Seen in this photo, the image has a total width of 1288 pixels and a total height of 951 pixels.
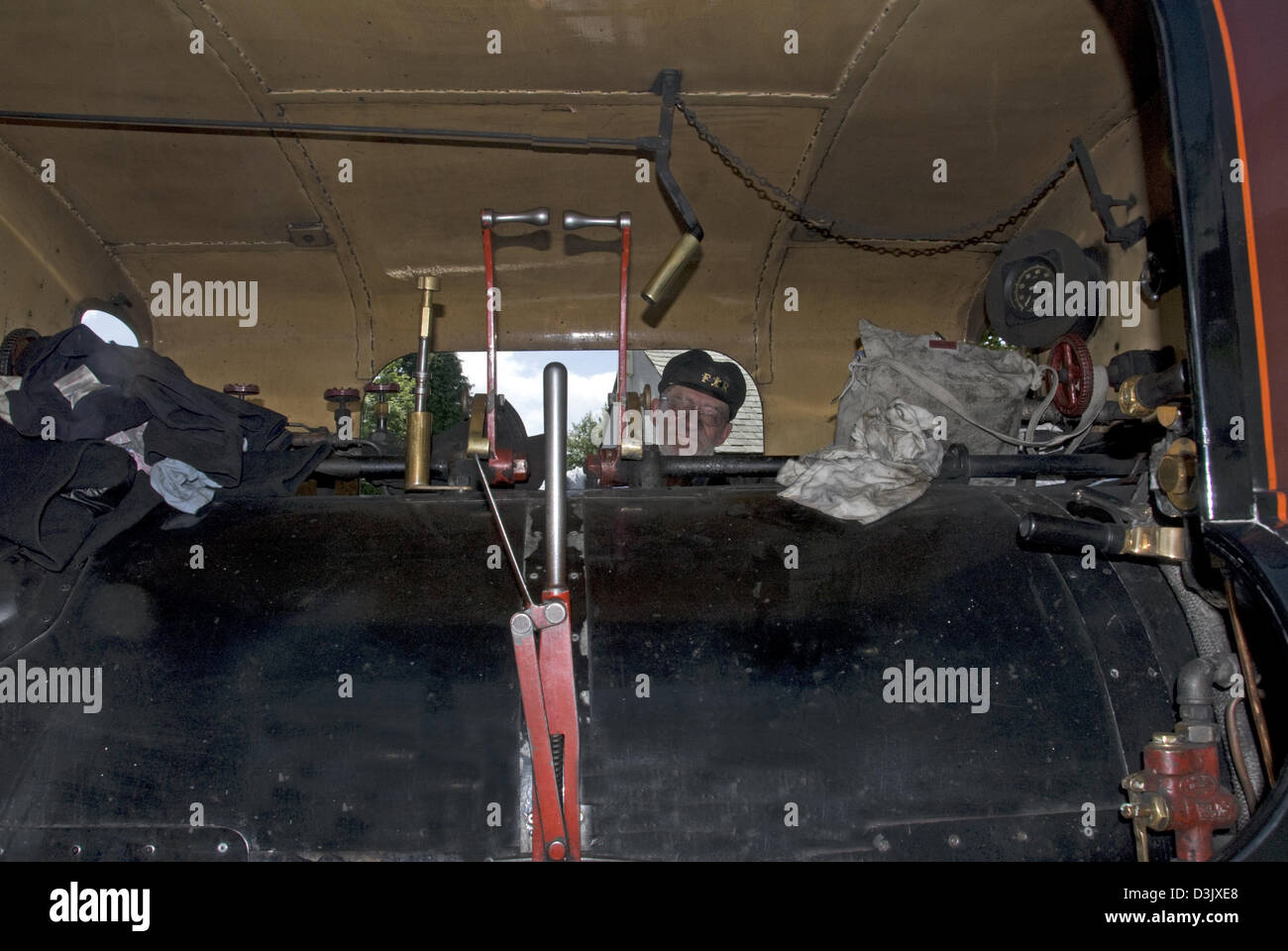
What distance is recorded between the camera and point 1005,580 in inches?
66.0

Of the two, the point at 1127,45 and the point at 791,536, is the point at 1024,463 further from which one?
the point at 1127,45

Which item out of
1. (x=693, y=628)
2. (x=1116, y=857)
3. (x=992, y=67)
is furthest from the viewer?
(x=992, y=67)

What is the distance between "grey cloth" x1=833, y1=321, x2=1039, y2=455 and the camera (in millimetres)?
2260

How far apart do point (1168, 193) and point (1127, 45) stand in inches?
14.2

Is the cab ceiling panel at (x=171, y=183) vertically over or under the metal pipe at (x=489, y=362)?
over

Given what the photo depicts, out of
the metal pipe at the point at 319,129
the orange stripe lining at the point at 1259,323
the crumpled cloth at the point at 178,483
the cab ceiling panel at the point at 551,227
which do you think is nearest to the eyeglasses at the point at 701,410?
the cab ceiling panel at the point at 551,227

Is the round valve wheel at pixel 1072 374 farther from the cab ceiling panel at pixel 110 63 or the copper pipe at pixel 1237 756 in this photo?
the cab ceiling panel at pixel 110 63

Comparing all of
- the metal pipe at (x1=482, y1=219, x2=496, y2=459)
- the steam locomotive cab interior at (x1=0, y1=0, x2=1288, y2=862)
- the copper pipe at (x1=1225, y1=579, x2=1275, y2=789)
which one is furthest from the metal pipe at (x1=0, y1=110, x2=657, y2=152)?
the copper pipe at (x1=1225, y1=579, x2=1275, y2=789)

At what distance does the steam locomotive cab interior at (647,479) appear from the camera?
1.39 meters

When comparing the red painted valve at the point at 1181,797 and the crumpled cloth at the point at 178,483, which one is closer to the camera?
the red painted valve at the point at 1181,797

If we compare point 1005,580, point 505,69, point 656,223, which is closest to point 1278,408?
point 1005,580

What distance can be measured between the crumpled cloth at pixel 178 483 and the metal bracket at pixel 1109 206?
228 centimetres

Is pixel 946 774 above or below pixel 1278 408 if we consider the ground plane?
below

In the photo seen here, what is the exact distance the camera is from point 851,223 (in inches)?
112
